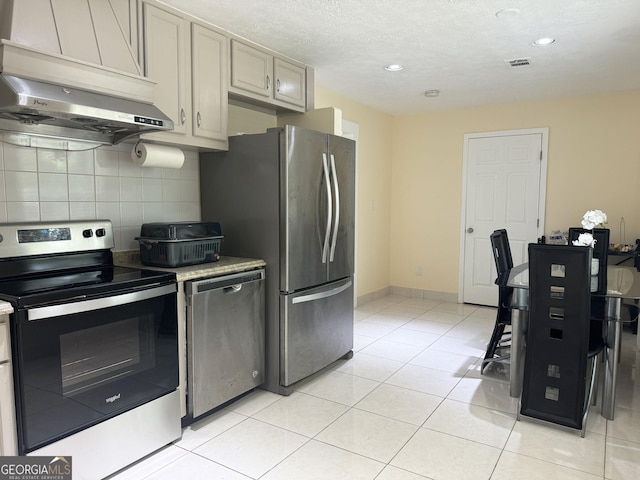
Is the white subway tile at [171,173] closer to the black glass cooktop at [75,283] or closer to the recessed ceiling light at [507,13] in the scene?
the black glass cooktop at [75,283]

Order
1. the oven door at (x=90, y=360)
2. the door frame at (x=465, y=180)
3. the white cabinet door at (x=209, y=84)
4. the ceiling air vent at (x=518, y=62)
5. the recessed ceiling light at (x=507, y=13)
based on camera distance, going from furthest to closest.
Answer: the door frame at (x=465, y=180), the ceiling air vent at (x=518, y=62), the white cabinet door at (x=209, y=84), the recessed ceiling light at (x=507, y=13), the oven door at (x=90, y=360)

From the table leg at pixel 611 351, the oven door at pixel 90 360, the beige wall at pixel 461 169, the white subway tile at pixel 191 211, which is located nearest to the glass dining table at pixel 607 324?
the table leg at pixel 611 351

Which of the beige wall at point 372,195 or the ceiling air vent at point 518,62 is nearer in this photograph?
the ceiling air vent at point 518,62

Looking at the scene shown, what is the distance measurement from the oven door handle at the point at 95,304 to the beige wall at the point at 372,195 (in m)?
3.18

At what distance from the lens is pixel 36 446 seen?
175cm

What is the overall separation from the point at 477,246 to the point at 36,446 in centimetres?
482

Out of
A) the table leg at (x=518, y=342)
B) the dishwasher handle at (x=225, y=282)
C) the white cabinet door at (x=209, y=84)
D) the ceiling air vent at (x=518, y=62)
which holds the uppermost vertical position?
the ceiling air vent at (x=518, y=62)

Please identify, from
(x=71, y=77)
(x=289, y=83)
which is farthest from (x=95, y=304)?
(x=289, y=83)

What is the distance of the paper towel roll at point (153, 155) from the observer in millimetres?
2506

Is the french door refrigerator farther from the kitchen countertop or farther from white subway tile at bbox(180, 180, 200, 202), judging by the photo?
the kitchen countertop

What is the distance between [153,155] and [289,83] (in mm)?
1382

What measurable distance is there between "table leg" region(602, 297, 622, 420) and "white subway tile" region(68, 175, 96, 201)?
9.77 feet

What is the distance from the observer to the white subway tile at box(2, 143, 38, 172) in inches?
85.1

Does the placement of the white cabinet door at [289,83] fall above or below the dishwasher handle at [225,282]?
above
